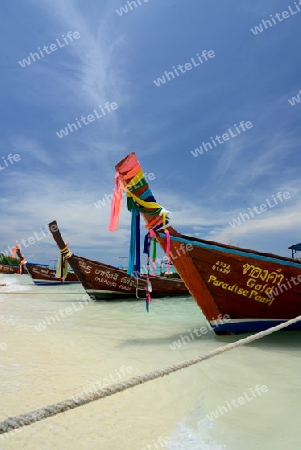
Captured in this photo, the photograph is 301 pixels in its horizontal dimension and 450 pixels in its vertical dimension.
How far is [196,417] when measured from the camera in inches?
100

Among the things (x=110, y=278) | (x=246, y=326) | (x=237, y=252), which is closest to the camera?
(x=237, y=252)

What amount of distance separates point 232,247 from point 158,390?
8.42 ft

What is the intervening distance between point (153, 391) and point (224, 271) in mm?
2362

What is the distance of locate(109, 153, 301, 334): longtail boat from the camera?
15.8 ft

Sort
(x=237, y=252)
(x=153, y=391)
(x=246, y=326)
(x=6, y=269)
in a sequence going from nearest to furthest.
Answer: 1. (x=153, y=391)
2. (x=237, y=252)
3. (x=246, y=326)
4. (x=6, y=269)

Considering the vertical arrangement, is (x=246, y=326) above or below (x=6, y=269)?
below

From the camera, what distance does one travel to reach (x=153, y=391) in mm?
A: 3020

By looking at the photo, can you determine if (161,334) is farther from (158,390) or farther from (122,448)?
(122,448)

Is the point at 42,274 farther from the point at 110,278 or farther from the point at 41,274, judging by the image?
the point at 110,278

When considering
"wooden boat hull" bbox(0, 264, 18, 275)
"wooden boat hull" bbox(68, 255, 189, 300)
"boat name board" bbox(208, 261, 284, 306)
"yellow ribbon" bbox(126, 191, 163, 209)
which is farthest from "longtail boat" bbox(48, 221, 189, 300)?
"wooden boat hull" bbox(0, 264, 18, 275)

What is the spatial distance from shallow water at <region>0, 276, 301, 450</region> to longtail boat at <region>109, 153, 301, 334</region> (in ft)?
1.61

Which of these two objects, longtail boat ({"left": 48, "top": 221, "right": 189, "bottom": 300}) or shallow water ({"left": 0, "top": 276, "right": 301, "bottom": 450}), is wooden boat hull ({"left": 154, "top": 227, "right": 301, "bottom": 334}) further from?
longtail boat ({"left": 48, "top": 221, "right": 189, "bottom": 300})

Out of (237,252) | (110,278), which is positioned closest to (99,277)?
(110,278)

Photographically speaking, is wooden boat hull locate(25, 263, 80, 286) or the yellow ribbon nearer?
the yellow ribbon
